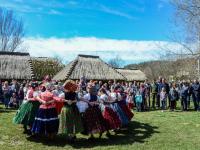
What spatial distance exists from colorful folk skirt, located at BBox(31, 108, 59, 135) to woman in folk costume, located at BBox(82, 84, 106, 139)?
106 cm

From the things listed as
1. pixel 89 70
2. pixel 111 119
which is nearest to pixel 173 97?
pixel 111 119

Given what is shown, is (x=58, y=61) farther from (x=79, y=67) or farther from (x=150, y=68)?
(x=150, y=68)

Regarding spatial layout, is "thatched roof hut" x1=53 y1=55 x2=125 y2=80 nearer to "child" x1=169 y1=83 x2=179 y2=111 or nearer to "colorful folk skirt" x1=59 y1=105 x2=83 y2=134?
"child" x1=169 y1=83 x2=179 y2=111

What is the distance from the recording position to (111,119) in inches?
571

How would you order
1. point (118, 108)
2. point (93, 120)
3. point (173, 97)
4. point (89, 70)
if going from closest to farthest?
point (93, 120) → point (118, 108) → point (173, 97) → point (89, 70)

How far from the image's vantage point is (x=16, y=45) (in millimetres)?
61188

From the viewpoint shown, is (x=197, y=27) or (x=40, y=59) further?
(x=40, y=59)

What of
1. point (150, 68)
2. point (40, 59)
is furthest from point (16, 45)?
point (150, 68)

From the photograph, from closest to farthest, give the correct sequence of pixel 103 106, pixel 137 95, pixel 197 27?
pixel 103 106
pixel 137 95
pixel 197 27

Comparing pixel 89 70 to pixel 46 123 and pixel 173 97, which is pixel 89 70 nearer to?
pixel 173 97

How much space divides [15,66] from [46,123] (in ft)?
98.4

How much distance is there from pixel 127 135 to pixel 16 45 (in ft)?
160

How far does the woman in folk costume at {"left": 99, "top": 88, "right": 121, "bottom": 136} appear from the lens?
14317 mm

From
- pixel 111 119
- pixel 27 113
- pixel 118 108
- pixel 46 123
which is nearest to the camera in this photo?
pixel 46 123
